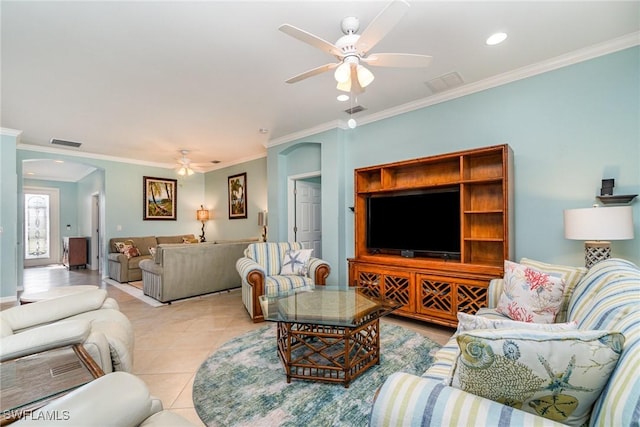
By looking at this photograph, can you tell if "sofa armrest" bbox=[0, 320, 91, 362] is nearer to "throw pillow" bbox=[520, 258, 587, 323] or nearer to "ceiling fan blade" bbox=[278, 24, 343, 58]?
"ceiling fan blade" bbox=[278, 24, 343, 58]

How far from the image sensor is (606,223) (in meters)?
2.14

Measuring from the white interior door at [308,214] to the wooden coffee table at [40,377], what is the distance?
160 inches

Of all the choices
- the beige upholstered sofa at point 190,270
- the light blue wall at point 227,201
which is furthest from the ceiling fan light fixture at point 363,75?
the light blue wall at point 227,201

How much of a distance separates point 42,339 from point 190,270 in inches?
134

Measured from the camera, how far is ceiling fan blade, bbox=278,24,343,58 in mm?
1708

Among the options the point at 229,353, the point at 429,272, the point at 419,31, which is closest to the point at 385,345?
the point at 429,272

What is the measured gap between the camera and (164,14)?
2072mm

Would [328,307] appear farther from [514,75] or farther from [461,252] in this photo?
[514,75]

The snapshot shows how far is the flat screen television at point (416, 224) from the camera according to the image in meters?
3.25

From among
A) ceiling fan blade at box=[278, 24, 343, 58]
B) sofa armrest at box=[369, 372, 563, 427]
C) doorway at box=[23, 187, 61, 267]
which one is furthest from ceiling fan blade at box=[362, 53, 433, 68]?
doorway at box=[23, 187, 61, 267]

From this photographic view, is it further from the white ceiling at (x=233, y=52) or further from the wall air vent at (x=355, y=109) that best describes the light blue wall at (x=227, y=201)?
the wall air vent at (x=355, y=109)

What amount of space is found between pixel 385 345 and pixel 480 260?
1452 millimetres

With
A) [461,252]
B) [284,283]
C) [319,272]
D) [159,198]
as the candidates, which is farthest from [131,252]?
[461,252]

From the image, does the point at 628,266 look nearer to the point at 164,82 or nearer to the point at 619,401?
the point at 619,401
